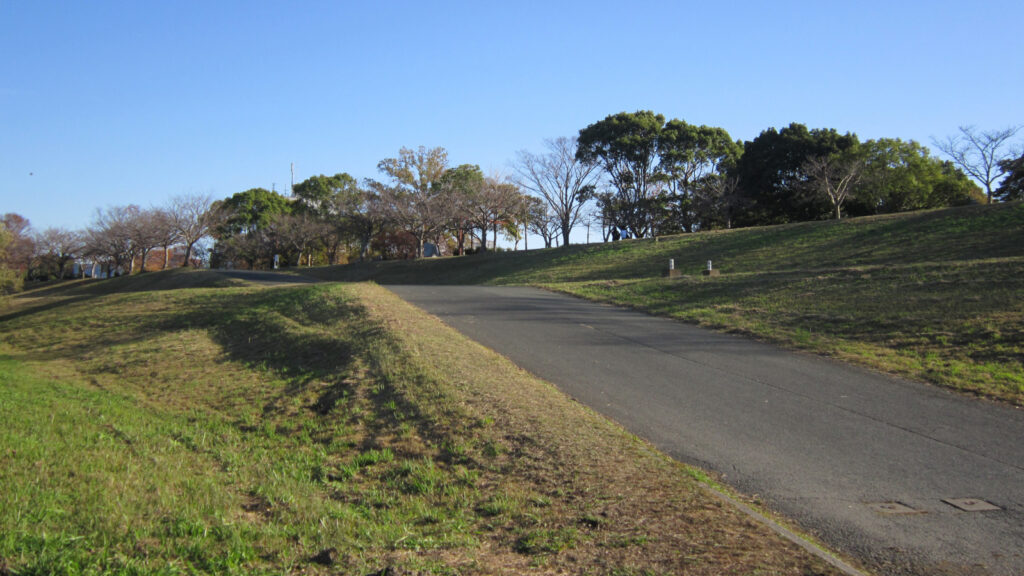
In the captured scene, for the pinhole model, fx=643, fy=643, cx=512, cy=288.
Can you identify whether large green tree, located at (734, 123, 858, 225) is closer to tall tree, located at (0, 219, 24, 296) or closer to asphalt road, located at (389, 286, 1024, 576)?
asphalt road, located at (389, 286, 1024, 576)

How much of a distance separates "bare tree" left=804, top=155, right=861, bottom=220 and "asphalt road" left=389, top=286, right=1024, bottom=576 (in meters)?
34.5

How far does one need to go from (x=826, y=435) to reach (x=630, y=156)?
47.3 meters

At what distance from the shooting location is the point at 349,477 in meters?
6.11

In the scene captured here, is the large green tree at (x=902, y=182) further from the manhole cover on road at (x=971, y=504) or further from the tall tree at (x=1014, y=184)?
the manhole cover on road at (x=971, y=504)

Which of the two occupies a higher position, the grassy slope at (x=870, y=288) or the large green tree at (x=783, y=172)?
the large green tree at (x=783, y=172)

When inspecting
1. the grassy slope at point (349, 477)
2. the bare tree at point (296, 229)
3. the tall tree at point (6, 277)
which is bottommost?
the grassy slope at point (349, 477)

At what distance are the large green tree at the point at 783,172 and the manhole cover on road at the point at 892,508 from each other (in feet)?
155

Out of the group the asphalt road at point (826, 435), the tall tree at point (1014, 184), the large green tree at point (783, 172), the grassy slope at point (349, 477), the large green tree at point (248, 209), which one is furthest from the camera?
the large green tree at point (248, 209)

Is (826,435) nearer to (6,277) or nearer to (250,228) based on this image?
(6,277)

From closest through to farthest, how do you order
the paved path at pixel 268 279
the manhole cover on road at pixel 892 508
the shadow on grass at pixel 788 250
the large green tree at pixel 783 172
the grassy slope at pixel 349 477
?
the grassy slope at pixel 349 477, the manhole cover on road at pixel 892 508, the shadow on grass at pixel 788 250, the paved path at pixel 268 279, the large green tree at pixel 783 172

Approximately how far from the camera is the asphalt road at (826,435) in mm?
4375

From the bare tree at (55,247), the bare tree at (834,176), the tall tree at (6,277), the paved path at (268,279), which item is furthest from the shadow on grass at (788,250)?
the bare tree at (55,247)

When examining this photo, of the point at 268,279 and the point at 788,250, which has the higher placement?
the point at 788,250

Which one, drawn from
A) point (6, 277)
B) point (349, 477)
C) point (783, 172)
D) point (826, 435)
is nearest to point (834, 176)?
point (783, 172)
